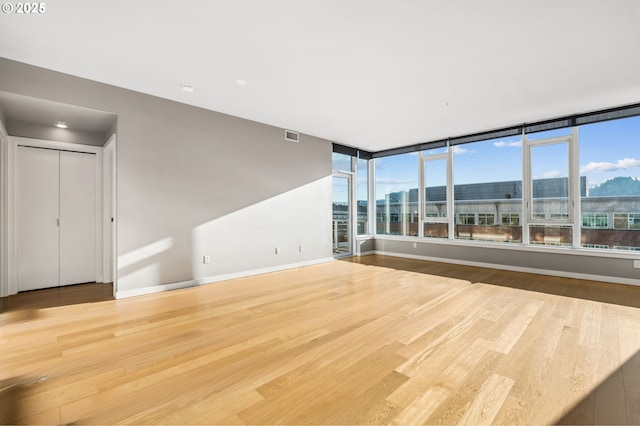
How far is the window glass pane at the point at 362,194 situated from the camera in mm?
7734

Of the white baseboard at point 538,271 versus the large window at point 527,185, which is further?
the large window at point 527,185

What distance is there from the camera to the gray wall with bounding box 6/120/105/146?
13.1 feet

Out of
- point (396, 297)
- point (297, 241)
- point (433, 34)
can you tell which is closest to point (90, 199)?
point (297, 241)

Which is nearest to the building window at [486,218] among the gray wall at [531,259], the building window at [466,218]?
the building window at [466,218]

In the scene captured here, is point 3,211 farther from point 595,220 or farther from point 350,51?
point 595,220

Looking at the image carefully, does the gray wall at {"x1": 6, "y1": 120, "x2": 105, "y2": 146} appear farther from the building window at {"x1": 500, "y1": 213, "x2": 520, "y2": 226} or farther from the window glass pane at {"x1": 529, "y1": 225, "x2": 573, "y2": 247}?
the window glass pane at {"x1": 529, "y1": 225, "x2": 573, "y2": 247}

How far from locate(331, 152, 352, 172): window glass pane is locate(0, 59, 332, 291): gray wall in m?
0.91

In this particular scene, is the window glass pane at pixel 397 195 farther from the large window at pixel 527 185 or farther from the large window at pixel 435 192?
the large window at pixel 435 192

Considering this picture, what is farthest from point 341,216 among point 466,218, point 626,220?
point 626,220

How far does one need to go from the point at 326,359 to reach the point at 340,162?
18.3ft

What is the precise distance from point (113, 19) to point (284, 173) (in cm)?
355

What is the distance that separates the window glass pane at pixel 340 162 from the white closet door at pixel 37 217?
200 inches

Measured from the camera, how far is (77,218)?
178 inches

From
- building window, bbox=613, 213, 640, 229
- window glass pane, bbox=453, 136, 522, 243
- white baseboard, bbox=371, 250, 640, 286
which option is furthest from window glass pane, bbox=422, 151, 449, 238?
building window, bbox=613, 213, 640, 229
